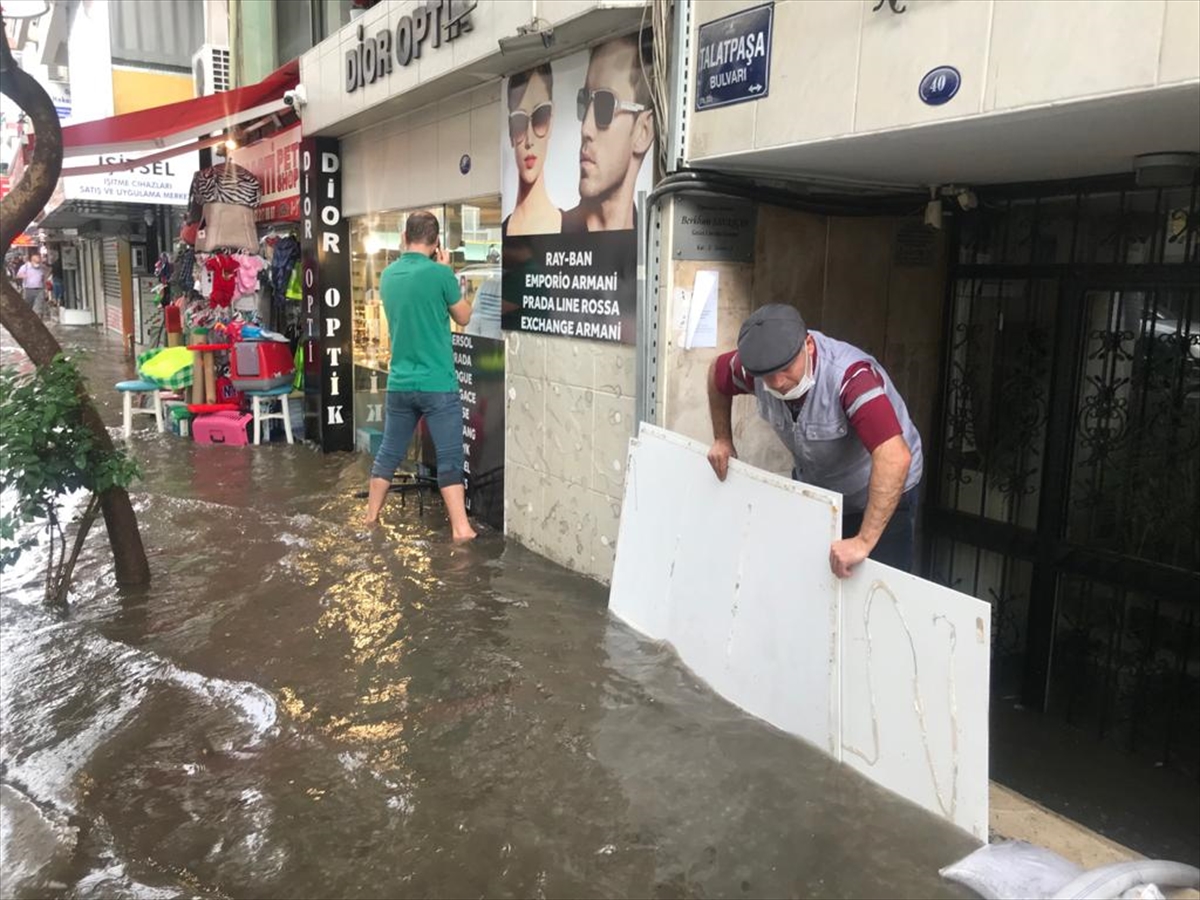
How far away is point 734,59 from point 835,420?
1.63 metres

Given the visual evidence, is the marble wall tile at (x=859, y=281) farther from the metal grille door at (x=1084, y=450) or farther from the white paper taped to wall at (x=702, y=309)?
the white paper taped to wall at (x=702, y=309)

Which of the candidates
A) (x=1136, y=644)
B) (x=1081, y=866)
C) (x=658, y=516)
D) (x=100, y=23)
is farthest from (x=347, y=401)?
(x=100, y=23)

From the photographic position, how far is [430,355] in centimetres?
598

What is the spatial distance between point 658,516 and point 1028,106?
7.48 feet

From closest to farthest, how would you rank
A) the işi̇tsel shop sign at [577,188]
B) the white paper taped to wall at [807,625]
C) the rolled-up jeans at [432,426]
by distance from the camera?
the white paper taped to wall at [807,625]
the işi̇tsel shop sign at [577,188]
the rolled-up jeans at [432,426]

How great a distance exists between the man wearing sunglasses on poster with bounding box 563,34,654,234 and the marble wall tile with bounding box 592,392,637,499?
0.93 m

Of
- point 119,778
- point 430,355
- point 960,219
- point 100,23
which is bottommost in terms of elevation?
point 119,778

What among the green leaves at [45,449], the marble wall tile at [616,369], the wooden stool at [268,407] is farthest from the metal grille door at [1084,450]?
the wooden stool at [268,407]

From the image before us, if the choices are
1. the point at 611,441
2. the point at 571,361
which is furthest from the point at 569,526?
the point at 571,361

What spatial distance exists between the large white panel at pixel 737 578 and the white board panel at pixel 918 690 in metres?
0.11

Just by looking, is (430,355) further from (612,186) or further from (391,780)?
(391,780)

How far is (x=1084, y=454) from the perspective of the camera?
488 centimetres

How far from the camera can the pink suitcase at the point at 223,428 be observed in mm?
9703

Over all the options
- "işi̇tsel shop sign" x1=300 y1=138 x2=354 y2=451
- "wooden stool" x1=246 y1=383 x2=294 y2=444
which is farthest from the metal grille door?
"wooden stool" x1=246 y1=383 x2=294 y2=444
